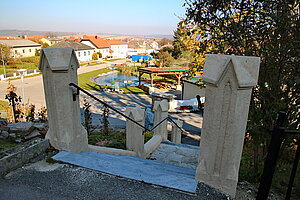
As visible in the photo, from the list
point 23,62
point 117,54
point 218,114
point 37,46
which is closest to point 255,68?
point 218,114

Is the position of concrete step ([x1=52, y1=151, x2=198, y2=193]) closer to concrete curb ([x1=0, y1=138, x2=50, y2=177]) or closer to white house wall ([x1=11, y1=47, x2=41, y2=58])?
concrete curb ([x1=0, y1=138, x2=50, y2=177])

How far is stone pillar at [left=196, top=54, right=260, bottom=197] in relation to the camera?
244 cm

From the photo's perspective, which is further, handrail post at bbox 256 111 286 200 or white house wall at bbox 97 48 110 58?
white house wall at bbox 97 48 110 58

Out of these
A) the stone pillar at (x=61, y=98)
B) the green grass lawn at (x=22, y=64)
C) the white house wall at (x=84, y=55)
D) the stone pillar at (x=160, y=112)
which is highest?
the stone pillar at (x=61, y=98)

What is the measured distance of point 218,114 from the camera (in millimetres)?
2590

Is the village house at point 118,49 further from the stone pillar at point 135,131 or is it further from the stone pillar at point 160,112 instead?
the stone pillar at point 135,131

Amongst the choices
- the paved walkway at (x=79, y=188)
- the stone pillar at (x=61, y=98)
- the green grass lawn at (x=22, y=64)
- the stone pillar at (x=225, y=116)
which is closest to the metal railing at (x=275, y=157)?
the stone pillar at (x=225, y=116)

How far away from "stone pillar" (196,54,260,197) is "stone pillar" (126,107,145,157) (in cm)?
227

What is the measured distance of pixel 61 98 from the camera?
3.39m

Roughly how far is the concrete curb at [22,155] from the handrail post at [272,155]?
3.30m

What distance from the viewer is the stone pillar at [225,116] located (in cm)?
244

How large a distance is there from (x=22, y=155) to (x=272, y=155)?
3458 mm

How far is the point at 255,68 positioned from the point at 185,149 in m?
4.28

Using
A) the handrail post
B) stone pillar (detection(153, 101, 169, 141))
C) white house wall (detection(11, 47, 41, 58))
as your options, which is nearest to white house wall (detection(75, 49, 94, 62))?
white house wall (detection(11, 47, 41, 58))
